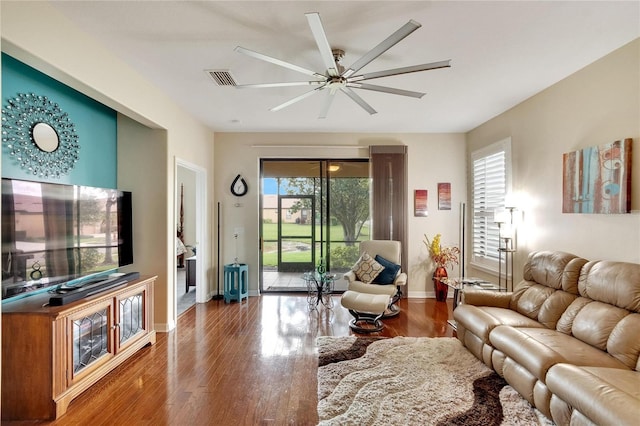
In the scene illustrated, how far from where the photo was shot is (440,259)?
538cm

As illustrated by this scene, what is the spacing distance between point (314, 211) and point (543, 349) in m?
4.06

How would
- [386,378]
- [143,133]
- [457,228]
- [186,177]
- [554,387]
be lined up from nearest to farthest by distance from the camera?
1. [554,387]
2. [386,378]
3. [143,133]
4. [457,228]
5. [186,177]

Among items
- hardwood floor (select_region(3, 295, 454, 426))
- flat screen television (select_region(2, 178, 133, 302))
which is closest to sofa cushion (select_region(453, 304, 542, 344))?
hardwood floor (select_region(3, 295, 454, 426))

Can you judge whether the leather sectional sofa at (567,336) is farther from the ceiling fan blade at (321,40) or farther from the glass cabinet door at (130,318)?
the glass cabinet door at (130,318)

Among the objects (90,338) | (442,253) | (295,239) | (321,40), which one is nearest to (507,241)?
(442,253)

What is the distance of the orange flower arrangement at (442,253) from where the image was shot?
17.6ft

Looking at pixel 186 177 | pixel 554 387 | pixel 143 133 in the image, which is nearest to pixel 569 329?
pixel 554 387

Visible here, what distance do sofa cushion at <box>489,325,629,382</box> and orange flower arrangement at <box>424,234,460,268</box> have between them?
267 centimetres

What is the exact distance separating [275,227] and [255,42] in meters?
3.60

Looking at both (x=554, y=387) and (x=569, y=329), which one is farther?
(x=569, y=329)

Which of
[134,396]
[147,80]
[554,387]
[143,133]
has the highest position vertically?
[147,80]

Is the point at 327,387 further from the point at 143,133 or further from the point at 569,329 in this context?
the point at 143,133

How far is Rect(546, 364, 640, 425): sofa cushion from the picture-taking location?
5.30 feet

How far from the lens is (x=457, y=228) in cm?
557
